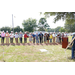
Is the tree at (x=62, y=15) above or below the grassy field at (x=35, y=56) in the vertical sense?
above

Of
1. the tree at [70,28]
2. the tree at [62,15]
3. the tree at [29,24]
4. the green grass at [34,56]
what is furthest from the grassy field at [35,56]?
the tree at [70,28]

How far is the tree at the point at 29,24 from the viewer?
46.0m

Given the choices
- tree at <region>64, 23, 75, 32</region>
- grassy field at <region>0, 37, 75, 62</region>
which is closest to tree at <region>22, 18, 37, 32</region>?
tree at <region>64, 23, 75, 32</region>

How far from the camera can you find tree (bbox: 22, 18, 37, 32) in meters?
46.0

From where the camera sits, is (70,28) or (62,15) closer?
(62,15)

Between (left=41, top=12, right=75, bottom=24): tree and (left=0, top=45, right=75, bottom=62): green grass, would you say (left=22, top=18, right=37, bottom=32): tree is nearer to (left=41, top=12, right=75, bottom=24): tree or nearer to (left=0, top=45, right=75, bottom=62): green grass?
(left=41, top=12, right=75, bottom=24): tree

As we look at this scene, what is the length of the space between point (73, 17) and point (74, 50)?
425 inches

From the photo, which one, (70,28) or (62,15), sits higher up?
(62,15)

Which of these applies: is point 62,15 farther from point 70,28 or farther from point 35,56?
point 70,28

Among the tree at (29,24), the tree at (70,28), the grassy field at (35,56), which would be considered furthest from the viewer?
the tree at (70,28)

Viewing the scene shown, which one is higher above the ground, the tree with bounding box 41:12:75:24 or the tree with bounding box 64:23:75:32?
the tree with bounding box 41:12:75:24

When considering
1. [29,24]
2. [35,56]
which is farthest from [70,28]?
[35,56]

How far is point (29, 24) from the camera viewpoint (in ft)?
156

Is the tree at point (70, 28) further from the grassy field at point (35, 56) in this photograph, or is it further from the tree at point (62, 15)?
the grassy field at point (35, 56)
